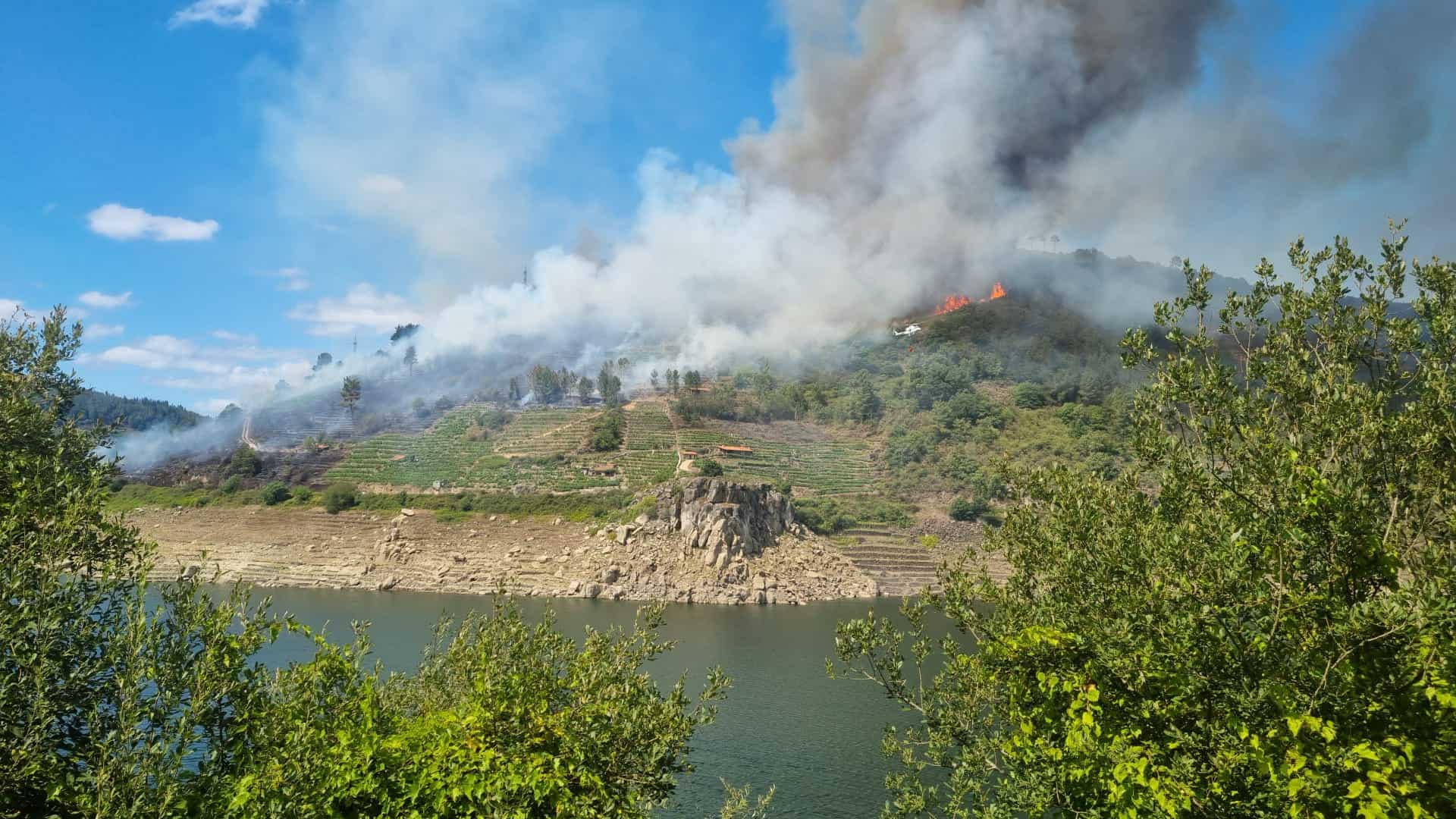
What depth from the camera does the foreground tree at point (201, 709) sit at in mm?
6359

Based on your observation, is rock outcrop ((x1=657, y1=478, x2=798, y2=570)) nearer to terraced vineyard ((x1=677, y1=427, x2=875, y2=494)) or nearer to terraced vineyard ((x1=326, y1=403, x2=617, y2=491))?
terraced vineyard ((x1=677, y1=427, x2=875, y2=494))

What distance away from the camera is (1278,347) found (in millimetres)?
8656

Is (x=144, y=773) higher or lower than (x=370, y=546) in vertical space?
higher

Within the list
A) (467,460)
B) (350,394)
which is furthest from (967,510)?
(350,394)

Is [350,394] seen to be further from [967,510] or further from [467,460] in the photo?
[967,510]

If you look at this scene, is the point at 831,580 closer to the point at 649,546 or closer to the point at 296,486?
the point at 649,546

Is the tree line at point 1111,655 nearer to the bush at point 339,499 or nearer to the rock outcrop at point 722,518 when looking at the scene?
the rock outcrop at point 722,518

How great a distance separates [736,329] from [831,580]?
128130mm

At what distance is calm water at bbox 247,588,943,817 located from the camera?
971 inches

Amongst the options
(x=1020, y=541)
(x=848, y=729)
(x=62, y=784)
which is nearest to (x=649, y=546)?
(x=848, y=729)

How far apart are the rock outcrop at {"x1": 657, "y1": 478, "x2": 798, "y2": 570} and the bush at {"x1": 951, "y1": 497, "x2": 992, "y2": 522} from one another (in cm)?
2172

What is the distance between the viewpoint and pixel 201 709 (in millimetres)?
6762

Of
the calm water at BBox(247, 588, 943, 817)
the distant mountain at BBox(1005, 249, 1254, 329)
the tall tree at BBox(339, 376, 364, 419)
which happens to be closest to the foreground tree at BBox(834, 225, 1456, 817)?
the calm water at BBox(247, 588, 943, 817)

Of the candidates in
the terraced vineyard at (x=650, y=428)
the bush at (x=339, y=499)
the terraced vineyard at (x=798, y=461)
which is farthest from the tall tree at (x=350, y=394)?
the terraced vineyard at (x=798, y=461)
